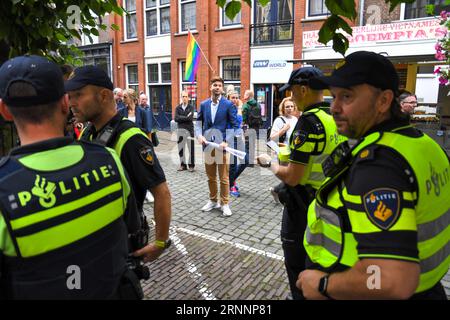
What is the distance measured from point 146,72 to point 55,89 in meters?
18.3

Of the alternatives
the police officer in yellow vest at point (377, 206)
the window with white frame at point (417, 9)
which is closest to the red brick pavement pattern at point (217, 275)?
the police officer in yellow vest at point (377, 206)

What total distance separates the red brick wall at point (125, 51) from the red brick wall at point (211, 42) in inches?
89.8

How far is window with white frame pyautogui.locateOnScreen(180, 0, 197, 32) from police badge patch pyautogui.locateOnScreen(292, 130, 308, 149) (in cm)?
1541

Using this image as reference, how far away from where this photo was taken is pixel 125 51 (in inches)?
756

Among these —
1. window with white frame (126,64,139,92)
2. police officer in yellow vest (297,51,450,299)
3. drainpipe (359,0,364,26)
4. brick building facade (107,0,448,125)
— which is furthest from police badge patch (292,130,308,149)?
window with white frame (126,64,139,92)

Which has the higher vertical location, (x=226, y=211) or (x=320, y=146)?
(x=320, y=146)

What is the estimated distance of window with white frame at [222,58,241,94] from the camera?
51.5 feet

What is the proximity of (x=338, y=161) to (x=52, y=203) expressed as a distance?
1.17m

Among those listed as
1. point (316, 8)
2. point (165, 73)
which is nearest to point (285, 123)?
point (316, 8)

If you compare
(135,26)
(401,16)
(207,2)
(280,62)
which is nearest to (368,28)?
(401,16)

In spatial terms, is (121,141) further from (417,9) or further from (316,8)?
(316,8)

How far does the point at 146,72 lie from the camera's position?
61.5ft

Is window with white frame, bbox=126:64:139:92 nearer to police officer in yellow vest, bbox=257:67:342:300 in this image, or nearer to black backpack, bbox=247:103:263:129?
black backpack, bbox=247:103:263:129
